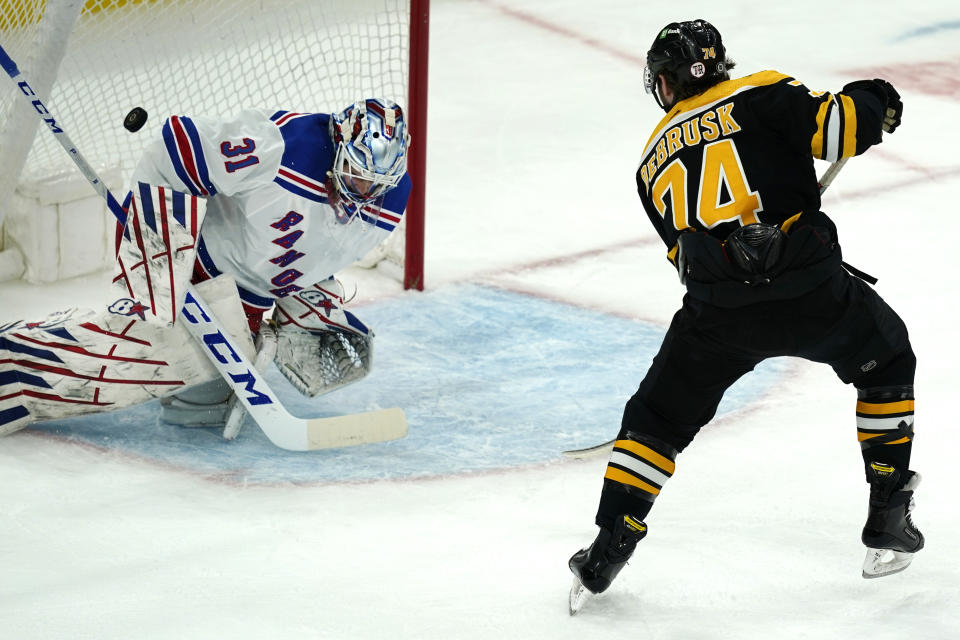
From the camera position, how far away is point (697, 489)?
2.83 m

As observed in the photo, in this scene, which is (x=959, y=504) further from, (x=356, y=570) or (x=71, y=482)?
(x=71, y=482)

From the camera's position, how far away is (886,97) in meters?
2.19

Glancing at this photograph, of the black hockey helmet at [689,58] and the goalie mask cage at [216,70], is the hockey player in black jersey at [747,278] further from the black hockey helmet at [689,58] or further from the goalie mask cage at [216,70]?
the goalie mask cage at [216,70]

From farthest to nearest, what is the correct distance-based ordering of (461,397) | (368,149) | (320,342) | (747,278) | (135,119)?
(461,397) < (320,342) < (135,119) < (368,149) < (747,278)

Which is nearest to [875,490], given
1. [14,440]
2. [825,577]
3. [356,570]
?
[825,577]

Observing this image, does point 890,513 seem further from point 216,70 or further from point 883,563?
point 216,70

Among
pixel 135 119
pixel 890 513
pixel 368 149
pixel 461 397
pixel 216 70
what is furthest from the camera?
pixel 216 70

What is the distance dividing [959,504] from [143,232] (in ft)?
5.49

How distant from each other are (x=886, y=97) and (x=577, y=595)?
0.93 meters

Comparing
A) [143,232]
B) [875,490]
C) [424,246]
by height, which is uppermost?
[143,232]

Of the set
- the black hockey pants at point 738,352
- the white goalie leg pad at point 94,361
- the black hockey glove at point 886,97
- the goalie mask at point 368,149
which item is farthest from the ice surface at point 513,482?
the black hockey glove at point 886,97

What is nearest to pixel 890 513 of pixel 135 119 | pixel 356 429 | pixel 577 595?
pixel 577 595

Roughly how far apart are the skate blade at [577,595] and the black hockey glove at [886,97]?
868 mm

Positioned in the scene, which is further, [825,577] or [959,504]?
[959,504]
